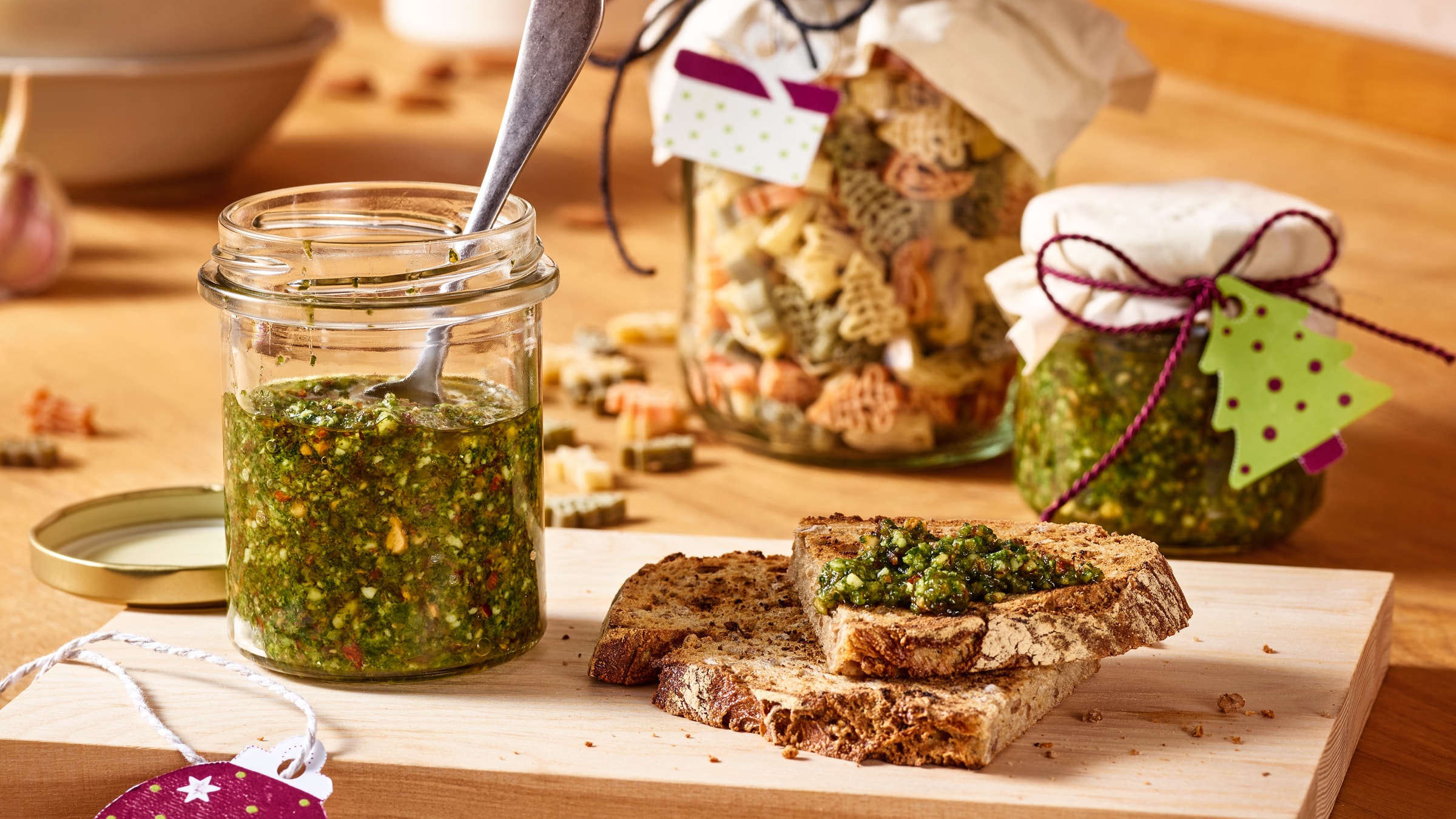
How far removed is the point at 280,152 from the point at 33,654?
4.74 feet

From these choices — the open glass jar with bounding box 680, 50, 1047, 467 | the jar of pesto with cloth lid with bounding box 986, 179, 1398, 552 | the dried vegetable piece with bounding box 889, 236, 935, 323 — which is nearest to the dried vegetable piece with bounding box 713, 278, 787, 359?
the open glass jar with bounding box 680, 50, 1047, 467

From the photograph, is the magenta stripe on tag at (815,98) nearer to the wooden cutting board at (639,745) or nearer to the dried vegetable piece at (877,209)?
the dried vegetable piece at (877,209)

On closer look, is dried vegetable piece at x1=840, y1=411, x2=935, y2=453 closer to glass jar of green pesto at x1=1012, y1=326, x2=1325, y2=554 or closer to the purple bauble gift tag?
glass jar of green pesto at x1=1012, y1=326, x2=1325, y2=554

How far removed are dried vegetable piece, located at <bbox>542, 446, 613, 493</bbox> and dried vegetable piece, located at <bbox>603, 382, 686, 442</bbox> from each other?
0.21ft

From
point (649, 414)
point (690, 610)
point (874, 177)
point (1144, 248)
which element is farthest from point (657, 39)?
point (690, 610)

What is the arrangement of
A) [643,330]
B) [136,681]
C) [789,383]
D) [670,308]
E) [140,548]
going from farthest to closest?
[670,308]
[643,330]
[789,383]
[140,548]
[136,681]

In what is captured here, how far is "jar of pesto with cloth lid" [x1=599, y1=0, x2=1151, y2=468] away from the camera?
1.25 m

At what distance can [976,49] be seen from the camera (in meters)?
1.24

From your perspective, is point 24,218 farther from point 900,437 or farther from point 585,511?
point 900,437

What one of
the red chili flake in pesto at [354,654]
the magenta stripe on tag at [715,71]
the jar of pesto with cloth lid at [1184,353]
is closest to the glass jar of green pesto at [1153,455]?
the jar of pesto with cloth lid at [1184,353]

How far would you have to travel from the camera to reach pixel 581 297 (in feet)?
6.13

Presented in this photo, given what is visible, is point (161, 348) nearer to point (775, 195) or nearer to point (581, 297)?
point (581, 297)

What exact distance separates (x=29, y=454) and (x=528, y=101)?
76 cm

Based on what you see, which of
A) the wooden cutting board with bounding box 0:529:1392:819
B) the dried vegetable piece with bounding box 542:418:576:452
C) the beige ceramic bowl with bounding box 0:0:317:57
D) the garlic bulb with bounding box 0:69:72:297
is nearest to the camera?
the wooden cutting board with bounding box 0:529:1392:819
